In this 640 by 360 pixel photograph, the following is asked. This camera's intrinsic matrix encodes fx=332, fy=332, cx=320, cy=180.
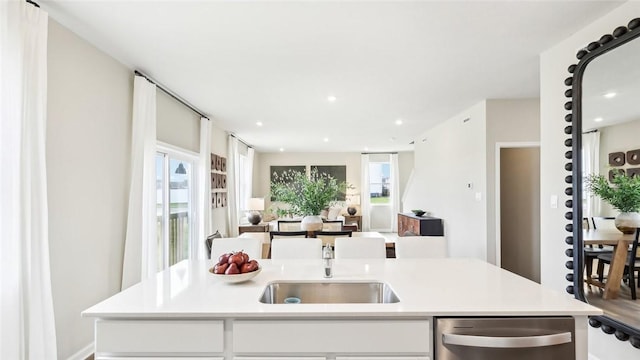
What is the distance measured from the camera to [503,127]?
4566 mm

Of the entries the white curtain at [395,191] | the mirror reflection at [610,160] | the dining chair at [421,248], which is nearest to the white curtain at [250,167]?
the white curtain at [395,191]

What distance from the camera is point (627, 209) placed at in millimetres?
2213

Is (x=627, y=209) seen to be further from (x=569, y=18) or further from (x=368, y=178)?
(x=368, y=178)

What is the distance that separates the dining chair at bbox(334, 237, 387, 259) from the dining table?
1581mm

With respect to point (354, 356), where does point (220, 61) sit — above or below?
above

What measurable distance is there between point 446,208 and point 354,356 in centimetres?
513

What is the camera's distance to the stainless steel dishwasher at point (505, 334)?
4.71ft

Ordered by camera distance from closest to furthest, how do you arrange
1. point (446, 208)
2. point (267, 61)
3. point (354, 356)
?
1. point (354, 356)
2. point (267, 61)
3. point (446, 208)

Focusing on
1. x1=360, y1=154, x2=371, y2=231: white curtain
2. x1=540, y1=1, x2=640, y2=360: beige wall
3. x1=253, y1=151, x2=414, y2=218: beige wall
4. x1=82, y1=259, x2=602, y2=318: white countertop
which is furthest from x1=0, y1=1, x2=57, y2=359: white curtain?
x1=360, y1=154, x2=371, y2=231: white curtain

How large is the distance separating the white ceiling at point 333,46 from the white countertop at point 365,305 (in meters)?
1.76

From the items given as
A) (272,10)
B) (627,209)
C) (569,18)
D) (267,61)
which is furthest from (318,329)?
(569,18)

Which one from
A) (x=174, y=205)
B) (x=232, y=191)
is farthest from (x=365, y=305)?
(x=232, y=191)

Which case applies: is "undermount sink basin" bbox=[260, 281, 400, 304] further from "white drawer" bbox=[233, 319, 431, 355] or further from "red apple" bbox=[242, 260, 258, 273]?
"white drawer" bbox=[233, 319, 431, 355]

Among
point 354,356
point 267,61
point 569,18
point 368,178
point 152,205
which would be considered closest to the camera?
point 354,356
